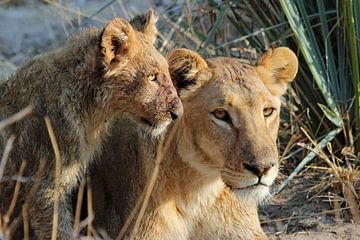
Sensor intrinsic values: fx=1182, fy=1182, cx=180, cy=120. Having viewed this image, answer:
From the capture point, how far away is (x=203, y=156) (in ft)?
19.4

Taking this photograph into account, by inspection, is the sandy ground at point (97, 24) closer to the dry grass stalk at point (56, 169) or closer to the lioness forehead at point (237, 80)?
the lioness forehead at point (237, 80)

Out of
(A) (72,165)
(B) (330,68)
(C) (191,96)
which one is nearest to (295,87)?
(B) (330,68)

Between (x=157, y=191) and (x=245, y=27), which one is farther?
(x=245, y=27)

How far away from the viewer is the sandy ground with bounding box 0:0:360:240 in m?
6.75

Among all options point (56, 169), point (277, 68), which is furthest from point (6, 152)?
point (277, 68)

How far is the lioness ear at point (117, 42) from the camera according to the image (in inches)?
230

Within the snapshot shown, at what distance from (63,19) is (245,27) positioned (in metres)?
2.14

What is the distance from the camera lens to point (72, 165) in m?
5.94

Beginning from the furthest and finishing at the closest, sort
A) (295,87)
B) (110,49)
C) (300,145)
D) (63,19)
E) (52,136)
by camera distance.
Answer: (63,19)
(295,87)
(300,145)
(110,49)
(52,136)

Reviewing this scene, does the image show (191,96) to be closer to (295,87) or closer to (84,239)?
(84,239)

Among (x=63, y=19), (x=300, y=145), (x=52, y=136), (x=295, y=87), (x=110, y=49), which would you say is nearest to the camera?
(x=52, y=136)

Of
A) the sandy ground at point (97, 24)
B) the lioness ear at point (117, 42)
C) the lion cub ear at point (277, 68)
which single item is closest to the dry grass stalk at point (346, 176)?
the sandy ground at point (97, 24)

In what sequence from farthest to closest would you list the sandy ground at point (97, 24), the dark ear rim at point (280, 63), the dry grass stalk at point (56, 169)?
the sandy ground at point (97, 24), the dark ear rim at point (280, 63), the dry grass stalk at point (56, 169)

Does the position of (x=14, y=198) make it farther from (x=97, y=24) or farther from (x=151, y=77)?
(x=97, y=24)
